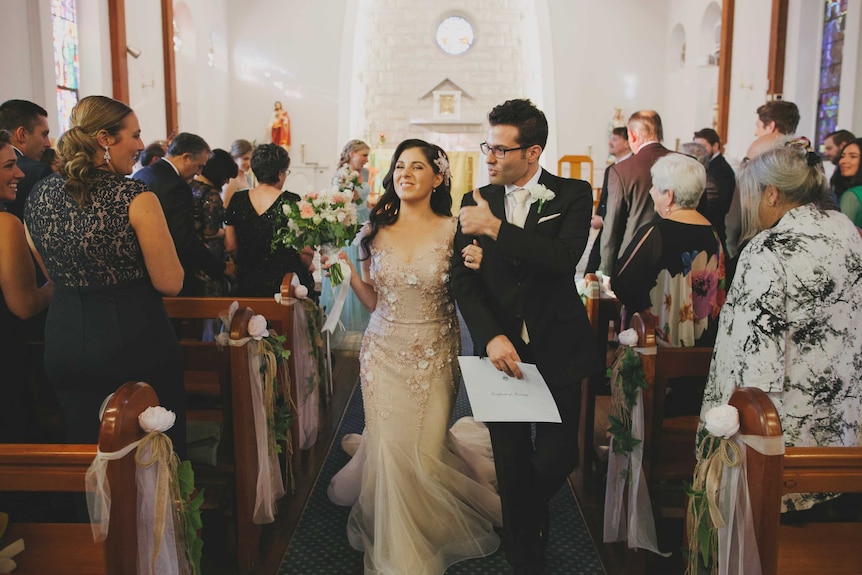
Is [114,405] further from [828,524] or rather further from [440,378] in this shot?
[828,524]

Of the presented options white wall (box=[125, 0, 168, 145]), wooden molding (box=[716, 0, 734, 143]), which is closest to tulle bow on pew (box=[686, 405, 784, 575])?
white wall (box=[125, 0, 168, 145])

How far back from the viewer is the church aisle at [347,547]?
10.6 ft

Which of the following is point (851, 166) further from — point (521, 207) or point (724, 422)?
point (724, 422)

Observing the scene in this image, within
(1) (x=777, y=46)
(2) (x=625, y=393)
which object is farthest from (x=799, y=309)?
(1) (x=777, y=46)

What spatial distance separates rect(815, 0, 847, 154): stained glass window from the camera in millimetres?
9500

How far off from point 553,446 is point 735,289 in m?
0.87

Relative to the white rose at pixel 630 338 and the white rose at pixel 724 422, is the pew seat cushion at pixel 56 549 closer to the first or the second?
the white rose at pixel 724 422

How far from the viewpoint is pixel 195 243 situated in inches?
171

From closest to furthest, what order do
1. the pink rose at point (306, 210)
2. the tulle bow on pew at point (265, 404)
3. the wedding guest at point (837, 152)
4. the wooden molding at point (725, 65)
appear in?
the tulle bow on pew at point (265, 404) < the pink rose at point (306, 210) < the wedding guest at point (837, 152) < the wooden molding at point (725, 65)

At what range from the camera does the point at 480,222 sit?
8.55ft

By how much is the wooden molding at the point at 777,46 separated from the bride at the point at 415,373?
8.60 m

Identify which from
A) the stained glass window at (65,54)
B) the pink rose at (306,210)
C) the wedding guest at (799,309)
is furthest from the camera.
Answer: the stained glass window at (65,54)

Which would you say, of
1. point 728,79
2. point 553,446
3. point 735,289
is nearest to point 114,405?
point 553,446

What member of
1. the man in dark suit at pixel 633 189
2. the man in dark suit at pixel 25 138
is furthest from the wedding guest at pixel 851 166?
the man in dark suit at pixel 25 138
